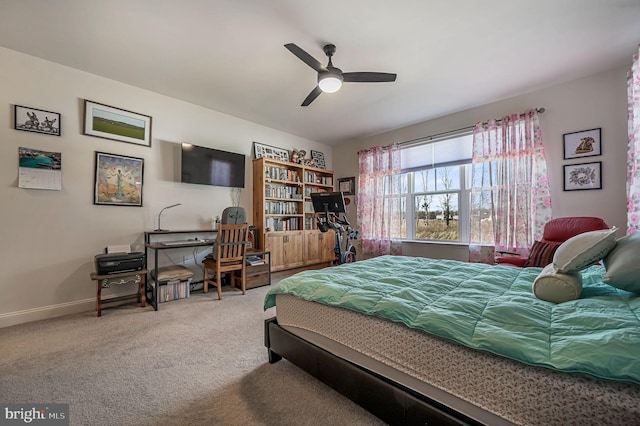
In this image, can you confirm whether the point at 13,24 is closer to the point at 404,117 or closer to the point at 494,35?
the point at 494,35

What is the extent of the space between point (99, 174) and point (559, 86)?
18.9ft

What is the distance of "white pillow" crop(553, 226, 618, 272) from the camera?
1.26 m

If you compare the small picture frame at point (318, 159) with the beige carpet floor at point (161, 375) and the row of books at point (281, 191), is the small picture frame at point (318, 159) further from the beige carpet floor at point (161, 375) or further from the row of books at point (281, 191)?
the beige carpet floor at point (161, 375)

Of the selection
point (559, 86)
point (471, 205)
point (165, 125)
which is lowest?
point (471, 205)

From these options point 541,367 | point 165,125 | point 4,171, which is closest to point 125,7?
point 165,125

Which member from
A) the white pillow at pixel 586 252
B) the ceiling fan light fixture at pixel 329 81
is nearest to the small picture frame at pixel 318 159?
the ceiling fan light fixture at pixel 329 81

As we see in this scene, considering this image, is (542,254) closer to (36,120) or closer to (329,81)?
(329,81)

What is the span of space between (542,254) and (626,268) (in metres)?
1.60

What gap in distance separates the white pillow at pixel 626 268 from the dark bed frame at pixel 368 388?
0.93 m

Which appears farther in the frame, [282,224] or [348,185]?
[348,185]

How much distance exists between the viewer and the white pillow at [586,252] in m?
1.26

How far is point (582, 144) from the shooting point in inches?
119

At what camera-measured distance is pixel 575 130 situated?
3.07 m

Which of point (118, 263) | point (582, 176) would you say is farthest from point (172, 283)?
point (582, 176)
